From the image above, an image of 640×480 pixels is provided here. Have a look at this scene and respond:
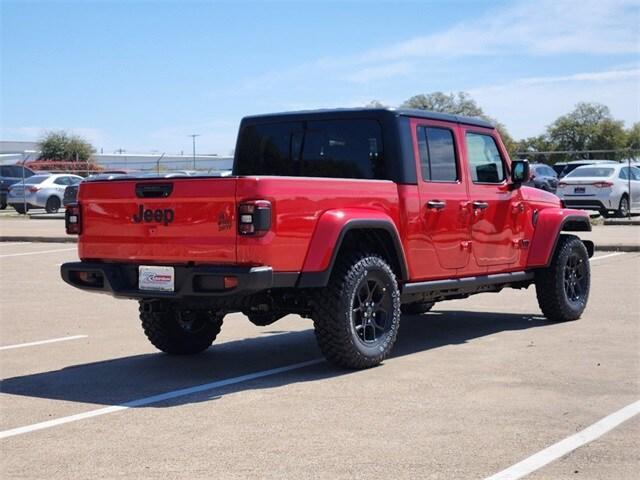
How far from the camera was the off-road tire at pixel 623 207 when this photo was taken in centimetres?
2764

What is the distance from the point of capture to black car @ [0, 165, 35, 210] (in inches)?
1549

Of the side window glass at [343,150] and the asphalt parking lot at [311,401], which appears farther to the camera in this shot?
the side window glass at [343,150]

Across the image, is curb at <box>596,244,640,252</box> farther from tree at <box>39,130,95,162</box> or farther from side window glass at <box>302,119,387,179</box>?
tree at <box>39,130,95,162</box>

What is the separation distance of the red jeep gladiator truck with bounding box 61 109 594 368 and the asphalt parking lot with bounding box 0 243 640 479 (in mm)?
472

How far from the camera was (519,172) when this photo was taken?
32.3 ft

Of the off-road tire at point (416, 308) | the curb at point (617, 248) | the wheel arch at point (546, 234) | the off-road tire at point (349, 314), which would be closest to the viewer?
the off-road tire at point (349, 314)

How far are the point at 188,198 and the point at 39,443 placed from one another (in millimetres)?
2197

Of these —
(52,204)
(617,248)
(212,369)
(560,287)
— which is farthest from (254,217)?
(52,204)

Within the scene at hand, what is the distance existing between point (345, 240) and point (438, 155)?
1513 millimetres

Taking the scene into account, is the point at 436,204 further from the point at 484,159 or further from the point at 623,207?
the point at 623,207

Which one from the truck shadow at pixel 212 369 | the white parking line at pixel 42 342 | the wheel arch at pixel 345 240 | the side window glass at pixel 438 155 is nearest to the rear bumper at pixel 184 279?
the wheel arch at pixel 345 240

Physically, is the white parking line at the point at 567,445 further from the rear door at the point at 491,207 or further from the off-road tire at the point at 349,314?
the rear door at the point at 491,207

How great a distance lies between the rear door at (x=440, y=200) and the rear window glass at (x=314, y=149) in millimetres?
384

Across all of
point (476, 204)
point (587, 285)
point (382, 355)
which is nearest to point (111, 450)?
point (382, 355)
